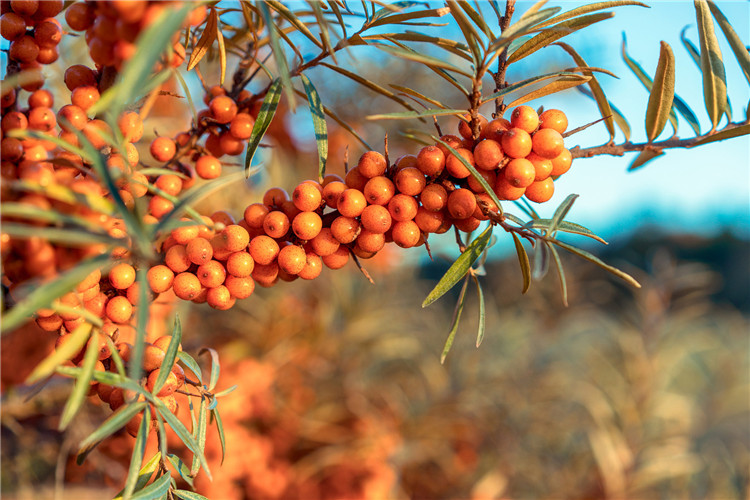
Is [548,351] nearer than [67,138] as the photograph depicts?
No

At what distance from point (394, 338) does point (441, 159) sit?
3.02 ft

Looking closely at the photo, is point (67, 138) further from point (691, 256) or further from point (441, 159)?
point (691, 256)

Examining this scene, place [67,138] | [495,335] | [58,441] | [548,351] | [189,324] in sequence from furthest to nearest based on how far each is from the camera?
[548,351] → [495,335] → [189,324] → [58,441] → [67,138]

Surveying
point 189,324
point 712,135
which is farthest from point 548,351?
point 712,135

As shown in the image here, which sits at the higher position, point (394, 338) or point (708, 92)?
point (708, 92)

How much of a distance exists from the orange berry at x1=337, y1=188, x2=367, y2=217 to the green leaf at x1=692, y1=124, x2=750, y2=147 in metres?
0.24

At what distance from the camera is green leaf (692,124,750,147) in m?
0.31

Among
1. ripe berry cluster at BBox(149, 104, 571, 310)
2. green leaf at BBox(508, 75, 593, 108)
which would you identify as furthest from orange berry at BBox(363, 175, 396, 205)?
green leaf at BBox(508, 75, 593, 108)

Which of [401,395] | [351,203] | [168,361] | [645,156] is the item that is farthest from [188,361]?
[401,395]

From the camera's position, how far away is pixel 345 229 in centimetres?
30

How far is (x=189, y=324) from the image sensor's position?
1097mm

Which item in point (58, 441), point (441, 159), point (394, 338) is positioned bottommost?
point (58, 441)

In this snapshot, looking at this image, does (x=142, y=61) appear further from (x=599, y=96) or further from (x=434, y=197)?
(x=599, y=96)

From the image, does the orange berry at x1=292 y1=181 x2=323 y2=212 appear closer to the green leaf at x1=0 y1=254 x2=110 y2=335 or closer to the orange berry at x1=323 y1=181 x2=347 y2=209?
the orange berry at x1=323 y1=181 x2=347 y2=209
